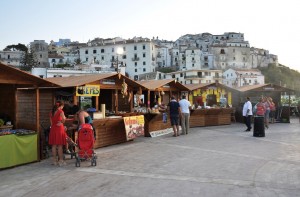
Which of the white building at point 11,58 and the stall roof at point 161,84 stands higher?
the white building at point 11,58

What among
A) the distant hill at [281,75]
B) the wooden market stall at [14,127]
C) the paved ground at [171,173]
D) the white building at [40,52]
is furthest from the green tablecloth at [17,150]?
the distant hill at [281,75]

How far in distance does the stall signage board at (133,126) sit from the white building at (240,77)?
7639 cm

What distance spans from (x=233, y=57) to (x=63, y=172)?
105325mm

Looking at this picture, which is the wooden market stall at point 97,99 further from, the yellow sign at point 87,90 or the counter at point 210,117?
the counter at point 210,117

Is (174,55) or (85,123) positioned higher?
Answer: (174,55)

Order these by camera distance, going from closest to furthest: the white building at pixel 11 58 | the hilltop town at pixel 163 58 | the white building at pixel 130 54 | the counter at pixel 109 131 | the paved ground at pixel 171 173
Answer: the paved ground at pixel 171 173 < the counter at pixel 109 131 < the hilltop town at pixel 163 58 < the white building at pixel 130 54 < the white building at pixel 11 58

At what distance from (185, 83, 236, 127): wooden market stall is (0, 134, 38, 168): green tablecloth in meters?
10.6

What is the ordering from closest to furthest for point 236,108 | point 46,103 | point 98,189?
point 98,189 → point 46,103 → point 236,108

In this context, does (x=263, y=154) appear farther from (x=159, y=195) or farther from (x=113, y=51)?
(x=113, y=51)

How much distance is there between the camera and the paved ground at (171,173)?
6996 millimetres

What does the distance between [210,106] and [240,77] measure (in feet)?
227

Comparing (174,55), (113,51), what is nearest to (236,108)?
(113,51)

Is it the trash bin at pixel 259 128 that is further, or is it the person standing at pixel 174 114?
the person standing at pixel 174 114

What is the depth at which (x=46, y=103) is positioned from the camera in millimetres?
13258
